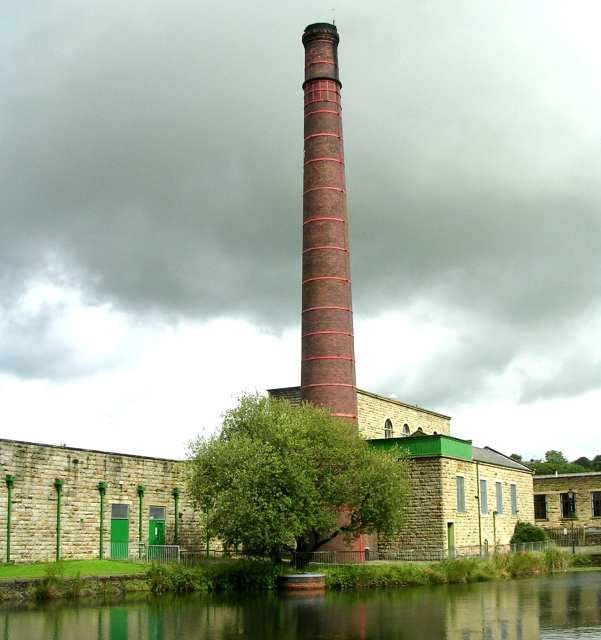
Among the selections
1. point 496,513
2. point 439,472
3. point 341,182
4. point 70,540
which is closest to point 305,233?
point 341,182

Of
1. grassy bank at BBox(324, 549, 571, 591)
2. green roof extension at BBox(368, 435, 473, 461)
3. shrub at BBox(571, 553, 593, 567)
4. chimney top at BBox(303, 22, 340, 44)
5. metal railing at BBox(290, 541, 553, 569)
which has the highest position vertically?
chimney top at BBox(303, 22, 340, 44)

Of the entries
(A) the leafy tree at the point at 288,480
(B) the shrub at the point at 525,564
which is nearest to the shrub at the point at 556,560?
(B) the shrub at the point at 525,564

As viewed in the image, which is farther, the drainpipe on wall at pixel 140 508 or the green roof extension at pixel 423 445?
the green roof extension at pixel 423 445

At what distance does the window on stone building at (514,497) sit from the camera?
153 feet

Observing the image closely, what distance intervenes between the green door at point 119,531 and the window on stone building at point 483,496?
16933mm

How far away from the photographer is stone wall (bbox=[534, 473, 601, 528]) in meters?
54.1

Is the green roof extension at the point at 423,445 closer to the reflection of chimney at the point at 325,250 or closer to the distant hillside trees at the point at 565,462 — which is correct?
the reflection of chimney at the point at 325,250

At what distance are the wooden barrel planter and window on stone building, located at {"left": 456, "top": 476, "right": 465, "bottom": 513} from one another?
12.5 meters

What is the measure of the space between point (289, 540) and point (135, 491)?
8.13m

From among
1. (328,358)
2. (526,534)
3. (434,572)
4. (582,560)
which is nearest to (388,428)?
(526,534)

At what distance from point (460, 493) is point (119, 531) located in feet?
48.7

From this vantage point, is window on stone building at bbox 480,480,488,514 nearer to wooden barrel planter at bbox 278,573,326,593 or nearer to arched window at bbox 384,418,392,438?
arched window at bbox 384,418,392,438

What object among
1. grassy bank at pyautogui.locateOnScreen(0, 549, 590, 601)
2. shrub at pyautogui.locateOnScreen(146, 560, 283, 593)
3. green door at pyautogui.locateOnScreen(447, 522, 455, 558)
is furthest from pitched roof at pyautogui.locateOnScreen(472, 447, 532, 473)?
shrub at pyautogui.locateOnScreen(146, 560, 283, 593)

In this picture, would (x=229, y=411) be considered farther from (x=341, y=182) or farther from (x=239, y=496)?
(x=341, y=182)
